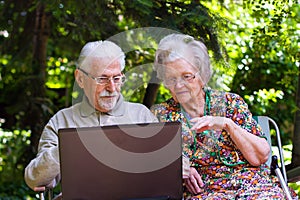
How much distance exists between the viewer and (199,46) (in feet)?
9.85

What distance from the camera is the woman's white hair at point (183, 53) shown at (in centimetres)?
293

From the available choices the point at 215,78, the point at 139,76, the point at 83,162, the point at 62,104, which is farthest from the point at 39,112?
the point at 83,162

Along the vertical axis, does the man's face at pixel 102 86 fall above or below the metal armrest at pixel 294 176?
above

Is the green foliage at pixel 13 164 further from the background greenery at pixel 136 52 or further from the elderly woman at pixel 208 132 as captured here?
the elderly woman at pixel 208 132

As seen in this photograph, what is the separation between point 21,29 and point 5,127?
3.35 ft

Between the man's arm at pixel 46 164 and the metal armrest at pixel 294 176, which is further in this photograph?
the metal armrest at pixel 294 176

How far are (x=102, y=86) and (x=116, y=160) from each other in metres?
0.61

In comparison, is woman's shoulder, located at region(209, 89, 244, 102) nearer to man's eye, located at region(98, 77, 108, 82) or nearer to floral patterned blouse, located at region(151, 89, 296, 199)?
floral patterned blouse, located at region(151, 89, 296, 199)

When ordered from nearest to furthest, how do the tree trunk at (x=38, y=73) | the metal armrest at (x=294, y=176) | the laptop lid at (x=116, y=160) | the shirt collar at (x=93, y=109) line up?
the laptop lid at (x=116, y=160), the shirt collar at (x=93, y=109), the metal armrest at (x=294, y=176), the tree trunk at (x=38, y=73)

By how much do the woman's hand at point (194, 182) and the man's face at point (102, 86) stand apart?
497 millimetres

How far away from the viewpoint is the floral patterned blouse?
9.31ft

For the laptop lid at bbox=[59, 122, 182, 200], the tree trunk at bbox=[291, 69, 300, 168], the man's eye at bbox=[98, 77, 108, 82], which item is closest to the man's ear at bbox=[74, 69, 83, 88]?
the man's eye at bbox=[98, 77, 108, 82]

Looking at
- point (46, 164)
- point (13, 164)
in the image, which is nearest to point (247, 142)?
point (46, 164)

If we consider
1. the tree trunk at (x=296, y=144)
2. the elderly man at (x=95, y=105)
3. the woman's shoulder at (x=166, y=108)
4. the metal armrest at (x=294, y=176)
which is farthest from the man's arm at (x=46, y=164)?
the tree trunk at (x=296, y=144)
